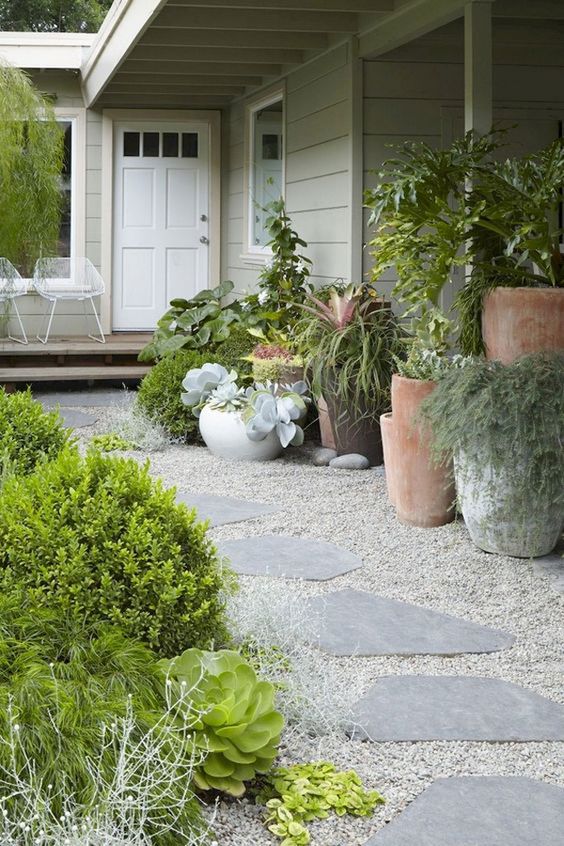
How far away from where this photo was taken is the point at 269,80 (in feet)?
27.5

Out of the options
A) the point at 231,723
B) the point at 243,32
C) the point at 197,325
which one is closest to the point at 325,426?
the point at 197,325

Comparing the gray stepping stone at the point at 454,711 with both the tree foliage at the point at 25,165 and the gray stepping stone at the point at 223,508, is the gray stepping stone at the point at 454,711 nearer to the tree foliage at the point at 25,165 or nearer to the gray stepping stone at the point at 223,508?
the gray stepping stone at the point at 223,508

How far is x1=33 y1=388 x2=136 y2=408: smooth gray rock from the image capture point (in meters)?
7.83

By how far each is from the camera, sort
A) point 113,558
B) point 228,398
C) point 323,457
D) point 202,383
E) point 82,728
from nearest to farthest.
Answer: point 82,728 < point 113,558 < point 323,457 < point 228,398 < point 202,383

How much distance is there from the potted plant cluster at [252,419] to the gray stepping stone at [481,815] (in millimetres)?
3538

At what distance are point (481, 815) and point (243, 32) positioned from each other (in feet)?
18.7

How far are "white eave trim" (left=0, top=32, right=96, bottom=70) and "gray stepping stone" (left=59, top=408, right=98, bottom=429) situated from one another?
3321mm

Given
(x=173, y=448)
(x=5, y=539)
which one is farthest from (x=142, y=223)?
(x=5, y=539)

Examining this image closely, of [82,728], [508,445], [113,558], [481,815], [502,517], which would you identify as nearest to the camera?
[82,728]

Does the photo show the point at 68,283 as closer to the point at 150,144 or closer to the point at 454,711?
the point at 150,144

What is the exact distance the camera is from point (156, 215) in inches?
394

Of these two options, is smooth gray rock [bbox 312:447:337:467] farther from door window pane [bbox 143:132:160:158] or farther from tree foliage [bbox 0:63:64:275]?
door window pane [bbox 143:132:160:158]

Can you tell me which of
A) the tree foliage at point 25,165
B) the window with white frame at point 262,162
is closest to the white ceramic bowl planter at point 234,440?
the tree foliage at point 25,165

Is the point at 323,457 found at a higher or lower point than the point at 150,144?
lower
